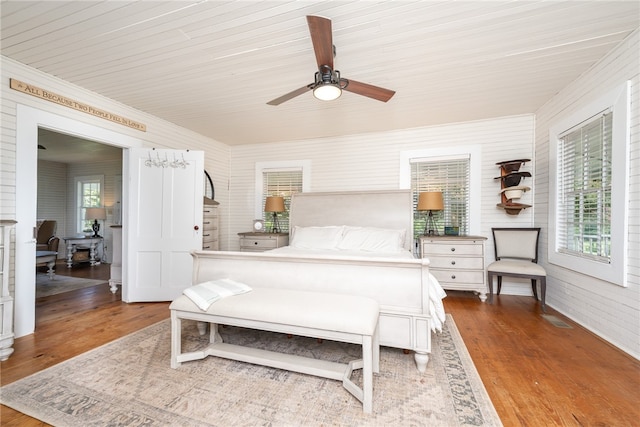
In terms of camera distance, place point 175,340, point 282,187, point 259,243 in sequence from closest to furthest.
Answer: point 175,340 < point 259,243 < point 282,187

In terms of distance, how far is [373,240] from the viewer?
397cm

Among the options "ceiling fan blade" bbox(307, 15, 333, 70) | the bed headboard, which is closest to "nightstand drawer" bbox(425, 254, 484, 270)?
the bed headboard

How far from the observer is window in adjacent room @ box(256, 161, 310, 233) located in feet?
18.0

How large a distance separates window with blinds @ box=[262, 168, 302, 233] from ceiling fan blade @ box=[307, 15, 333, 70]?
3408 millimetres

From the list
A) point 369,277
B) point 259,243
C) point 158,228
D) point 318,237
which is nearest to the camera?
point 369,277

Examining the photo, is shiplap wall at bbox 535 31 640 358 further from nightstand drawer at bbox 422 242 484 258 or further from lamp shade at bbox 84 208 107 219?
lamp shade at bbox 84 208 107 219

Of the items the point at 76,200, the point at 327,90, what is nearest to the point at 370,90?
the point at 327,90

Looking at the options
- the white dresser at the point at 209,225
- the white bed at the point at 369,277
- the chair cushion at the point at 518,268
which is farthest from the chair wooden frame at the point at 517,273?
the white dresser at the point at 209,225

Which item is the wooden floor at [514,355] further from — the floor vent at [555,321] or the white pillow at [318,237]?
the white pillow at [318,237]

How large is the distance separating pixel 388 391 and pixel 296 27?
2.88 metres

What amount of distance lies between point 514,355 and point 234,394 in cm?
235

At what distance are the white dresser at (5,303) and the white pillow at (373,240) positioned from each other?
11.2 feet

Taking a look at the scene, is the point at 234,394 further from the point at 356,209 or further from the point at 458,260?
the point at 458,260

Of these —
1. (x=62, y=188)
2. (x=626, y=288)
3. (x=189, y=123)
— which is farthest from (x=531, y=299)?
(x=62, y=188)
